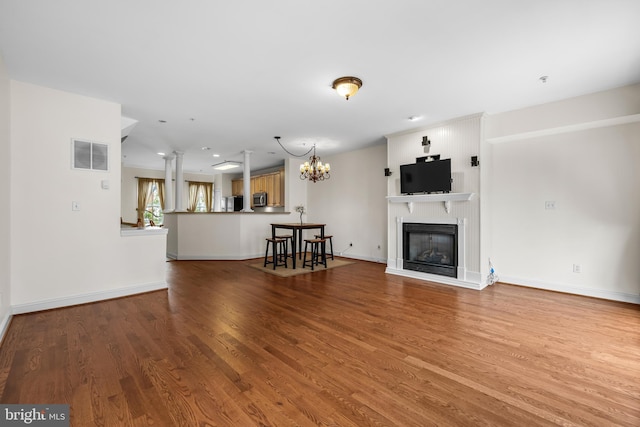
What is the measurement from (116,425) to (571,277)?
5.25 m

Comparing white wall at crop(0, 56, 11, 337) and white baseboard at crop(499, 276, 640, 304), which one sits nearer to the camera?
white wall at crop(0, 56, 11, 337)

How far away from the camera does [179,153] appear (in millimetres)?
7105

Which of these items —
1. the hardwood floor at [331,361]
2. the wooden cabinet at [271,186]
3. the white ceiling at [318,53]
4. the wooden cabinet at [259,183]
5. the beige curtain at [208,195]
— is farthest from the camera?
the beige curtain at [208,195]

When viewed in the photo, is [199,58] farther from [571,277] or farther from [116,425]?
[571,277]

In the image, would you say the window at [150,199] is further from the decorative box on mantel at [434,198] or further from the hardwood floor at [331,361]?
the decorative box on mantel at [434,198]

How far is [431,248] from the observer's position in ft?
16.4

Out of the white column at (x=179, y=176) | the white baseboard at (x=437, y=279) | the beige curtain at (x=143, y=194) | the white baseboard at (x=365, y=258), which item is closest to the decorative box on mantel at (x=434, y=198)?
the white baseboard at (x=437, y=279)

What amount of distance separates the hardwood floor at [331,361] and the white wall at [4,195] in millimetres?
329

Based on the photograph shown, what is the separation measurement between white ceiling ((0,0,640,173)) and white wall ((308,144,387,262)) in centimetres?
231

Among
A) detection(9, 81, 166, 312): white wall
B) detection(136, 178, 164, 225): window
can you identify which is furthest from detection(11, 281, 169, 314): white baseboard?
detection(136, 178, 164, 225): window

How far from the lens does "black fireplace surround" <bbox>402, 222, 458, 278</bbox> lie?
4676 millimetres

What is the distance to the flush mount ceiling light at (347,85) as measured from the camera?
3.19 m

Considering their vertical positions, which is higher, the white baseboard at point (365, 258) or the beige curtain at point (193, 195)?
the beige curtain at point (193, 195)

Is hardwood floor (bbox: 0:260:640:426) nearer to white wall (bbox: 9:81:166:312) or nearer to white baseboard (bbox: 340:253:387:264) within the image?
white wall (bbox: 9:81:166:312)
